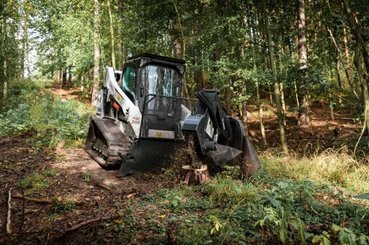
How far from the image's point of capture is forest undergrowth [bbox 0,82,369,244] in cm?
379

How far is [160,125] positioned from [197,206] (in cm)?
284

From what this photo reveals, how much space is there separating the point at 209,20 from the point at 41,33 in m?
21.1

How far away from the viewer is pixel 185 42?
536 inches

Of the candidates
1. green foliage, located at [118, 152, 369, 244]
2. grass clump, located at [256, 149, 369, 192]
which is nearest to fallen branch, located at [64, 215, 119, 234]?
green foliage, located at [118, 152, 369, 244]

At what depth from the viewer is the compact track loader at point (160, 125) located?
6.81 m


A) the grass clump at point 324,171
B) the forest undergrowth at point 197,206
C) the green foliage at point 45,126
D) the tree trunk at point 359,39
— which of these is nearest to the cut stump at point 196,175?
the forest undergrowth at point 197,206

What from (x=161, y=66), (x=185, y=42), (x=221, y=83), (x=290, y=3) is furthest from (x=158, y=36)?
(x=161, y=66)

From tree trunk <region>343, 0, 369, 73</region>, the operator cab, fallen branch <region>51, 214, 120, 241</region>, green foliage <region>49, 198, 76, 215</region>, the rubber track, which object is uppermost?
tree trunk <region>343, 0, 369, 73</region>

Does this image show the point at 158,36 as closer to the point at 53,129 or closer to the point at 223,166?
the point at 53,129

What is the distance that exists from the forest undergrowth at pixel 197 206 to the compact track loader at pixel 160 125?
45 centimetres

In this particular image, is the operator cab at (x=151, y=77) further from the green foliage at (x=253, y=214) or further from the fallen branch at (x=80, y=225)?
the fallen branch at (x=80, y=225)

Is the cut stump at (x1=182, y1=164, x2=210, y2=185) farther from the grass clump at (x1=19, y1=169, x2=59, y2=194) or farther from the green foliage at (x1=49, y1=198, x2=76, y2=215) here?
the grass clump at (x1=19, y1=169, x2=59, y2=194)

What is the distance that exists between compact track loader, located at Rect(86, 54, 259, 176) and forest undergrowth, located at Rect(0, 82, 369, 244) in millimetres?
449

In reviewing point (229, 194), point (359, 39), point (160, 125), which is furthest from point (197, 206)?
point (359, 39)
